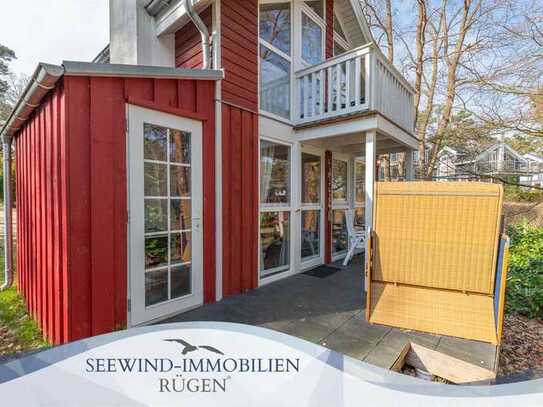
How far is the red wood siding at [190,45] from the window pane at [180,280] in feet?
7.76

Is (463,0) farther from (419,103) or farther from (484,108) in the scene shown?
(484,108)

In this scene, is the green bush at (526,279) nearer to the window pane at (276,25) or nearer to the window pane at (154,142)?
the window pane at (154,142)

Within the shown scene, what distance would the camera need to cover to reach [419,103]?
32.7 feet

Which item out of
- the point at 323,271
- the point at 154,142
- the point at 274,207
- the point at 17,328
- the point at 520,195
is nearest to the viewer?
the point at 154,142

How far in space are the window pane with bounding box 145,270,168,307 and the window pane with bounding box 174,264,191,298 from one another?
0.08 metres

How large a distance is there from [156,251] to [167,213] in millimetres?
363

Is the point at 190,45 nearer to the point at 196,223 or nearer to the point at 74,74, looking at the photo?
the point at 74,74

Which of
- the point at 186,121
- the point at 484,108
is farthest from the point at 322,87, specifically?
the point at 484,108

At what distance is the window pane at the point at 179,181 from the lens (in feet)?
9.07

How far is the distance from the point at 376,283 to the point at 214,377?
6.32ft

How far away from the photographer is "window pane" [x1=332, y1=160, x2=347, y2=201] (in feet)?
17.3

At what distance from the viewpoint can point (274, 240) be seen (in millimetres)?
4070

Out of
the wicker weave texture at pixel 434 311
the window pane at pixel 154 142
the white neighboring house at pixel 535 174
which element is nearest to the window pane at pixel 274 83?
the window pane at pixel 154 142

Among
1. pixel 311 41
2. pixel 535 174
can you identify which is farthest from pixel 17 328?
pixel 535 174
